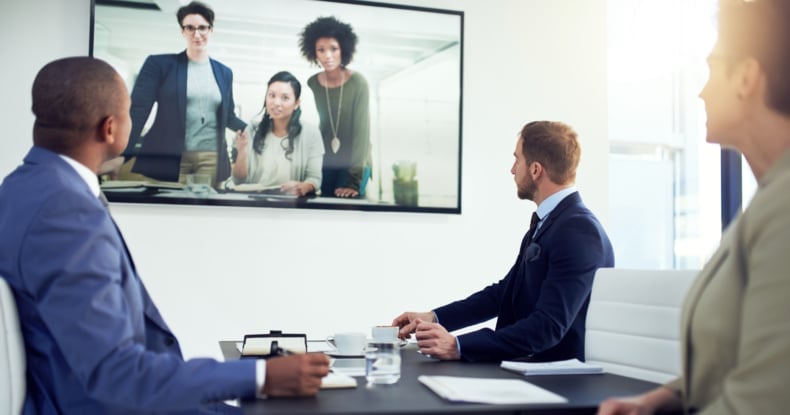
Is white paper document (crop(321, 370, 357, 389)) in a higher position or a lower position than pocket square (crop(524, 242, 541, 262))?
lower

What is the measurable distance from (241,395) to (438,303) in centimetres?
264

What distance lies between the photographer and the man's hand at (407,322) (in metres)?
2.46

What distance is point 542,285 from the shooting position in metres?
2.45

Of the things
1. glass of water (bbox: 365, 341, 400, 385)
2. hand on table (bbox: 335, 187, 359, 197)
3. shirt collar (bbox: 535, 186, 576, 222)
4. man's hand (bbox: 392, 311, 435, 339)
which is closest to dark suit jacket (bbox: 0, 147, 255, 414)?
glass of water (bbox: 365, 341, 400, 385)

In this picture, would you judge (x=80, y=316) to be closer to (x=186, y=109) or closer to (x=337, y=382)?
(x=337, y=382)

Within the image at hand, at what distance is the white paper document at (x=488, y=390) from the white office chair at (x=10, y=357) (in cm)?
85

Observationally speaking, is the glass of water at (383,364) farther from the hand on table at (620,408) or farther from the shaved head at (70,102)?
the shaved head at (70,102)

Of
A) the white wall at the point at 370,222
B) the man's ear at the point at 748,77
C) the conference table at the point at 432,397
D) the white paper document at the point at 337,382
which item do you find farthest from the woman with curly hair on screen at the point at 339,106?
the man's ear at the point at 748,77

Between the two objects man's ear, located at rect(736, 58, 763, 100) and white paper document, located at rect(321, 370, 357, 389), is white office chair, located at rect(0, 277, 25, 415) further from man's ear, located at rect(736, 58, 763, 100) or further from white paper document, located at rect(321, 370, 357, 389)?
man's ear, located at rect(736, 58, 763, 100)

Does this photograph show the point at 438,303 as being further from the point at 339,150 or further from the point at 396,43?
the point at 396,43

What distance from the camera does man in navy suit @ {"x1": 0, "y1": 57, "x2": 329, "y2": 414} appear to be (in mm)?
1380

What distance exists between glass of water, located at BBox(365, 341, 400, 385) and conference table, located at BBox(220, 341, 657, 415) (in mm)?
24

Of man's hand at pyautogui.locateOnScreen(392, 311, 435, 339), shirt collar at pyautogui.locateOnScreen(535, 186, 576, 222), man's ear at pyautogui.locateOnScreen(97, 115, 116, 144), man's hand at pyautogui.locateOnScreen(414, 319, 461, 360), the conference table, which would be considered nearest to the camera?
the conference table

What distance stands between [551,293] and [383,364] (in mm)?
870
